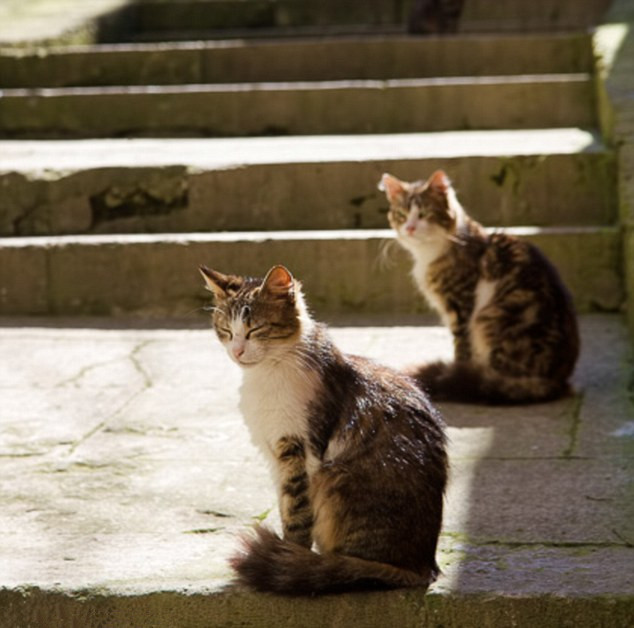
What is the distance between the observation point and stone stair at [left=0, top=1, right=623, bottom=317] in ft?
21.7

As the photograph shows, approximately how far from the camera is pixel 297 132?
8.19 m

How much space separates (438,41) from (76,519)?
5667 millimetres

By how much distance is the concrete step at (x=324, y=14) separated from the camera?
10789 mm

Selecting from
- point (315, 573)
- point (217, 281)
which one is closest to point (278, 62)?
point (217, 281)

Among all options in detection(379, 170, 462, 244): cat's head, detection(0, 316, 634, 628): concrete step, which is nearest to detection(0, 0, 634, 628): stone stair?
detection(0, 316, 634, 628): concrete step

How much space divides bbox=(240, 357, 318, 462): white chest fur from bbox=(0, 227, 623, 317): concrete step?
314 cm

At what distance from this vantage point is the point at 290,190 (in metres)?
7.04

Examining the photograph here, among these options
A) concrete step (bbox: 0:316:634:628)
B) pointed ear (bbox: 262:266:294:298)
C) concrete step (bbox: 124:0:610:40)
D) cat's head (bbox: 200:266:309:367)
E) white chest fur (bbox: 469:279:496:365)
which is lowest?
concrete step (bbox: 0:316:634:628)

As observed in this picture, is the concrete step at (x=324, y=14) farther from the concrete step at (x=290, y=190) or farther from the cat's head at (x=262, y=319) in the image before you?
the cat's head at (x=262, y=319)

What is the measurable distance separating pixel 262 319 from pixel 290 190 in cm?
366

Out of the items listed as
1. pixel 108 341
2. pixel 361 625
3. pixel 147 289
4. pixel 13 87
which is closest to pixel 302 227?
pixel 147 289

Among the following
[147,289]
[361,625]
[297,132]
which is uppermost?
[297,132]

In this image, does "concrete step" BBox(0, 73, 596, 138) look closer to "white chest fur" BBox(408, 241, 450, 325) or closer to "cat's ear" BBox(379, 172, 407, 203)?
"cat's ear" BBox(379, 172, 407, 203)

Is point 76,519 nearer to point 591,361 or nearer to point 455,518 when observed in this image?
point 455,518
